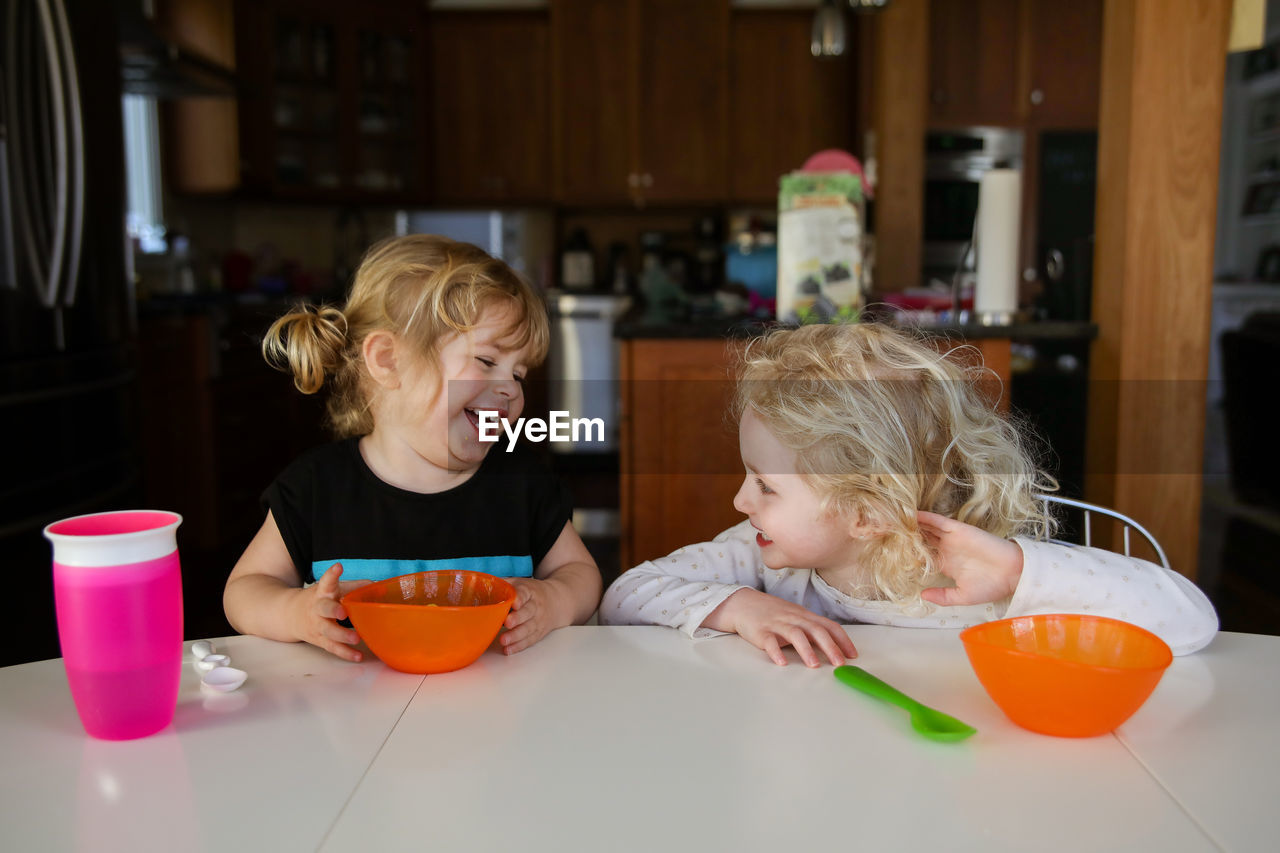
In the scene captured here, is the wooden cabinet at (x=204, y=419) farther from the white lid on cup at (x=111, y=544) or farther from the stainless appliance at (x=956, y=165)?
the stainless appliance at (x=956, y=165)

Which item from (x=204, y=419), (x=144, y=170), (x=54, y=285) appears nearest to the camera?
(x=54, y=285)

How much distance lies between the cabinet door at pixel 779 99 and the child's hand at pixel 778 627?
4.40 meters

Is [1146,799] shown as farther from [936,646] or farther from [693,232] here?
[693,232]

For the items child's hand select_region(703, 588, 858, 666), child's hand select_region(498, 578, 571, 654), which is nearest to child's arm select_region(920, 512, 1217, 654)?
child's hand select_region(703, 588, 858, 666)

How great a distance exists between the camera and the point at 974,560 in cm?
95

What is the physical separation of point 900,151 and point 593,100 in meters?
1.92

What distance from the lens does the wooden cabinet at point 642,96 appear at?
5.05 meters

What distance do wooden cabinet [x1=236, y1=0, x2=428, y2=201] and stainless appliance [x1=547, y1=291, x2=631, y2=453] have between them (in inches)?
41.8

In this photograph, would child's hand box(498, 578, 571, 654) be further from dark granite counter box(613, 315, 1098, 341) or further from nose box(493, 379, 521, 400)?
dark granite counter box(613, 315, 1098, 341)

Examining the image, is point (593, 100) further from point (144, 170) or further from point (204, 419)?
point (204, 419)

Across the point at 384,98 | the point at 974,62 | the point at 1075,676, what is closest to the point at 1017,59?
the point at 974,62

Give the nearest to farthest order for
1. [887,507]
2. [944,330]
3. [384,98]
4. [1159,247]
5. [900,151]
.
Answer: [887,507]
[1159,247]
[944,330]
[900,151]
[384,98]

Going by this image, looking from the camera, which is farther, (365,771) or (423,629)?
(423,629)

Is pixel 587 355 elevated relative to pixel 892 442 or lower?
lower
